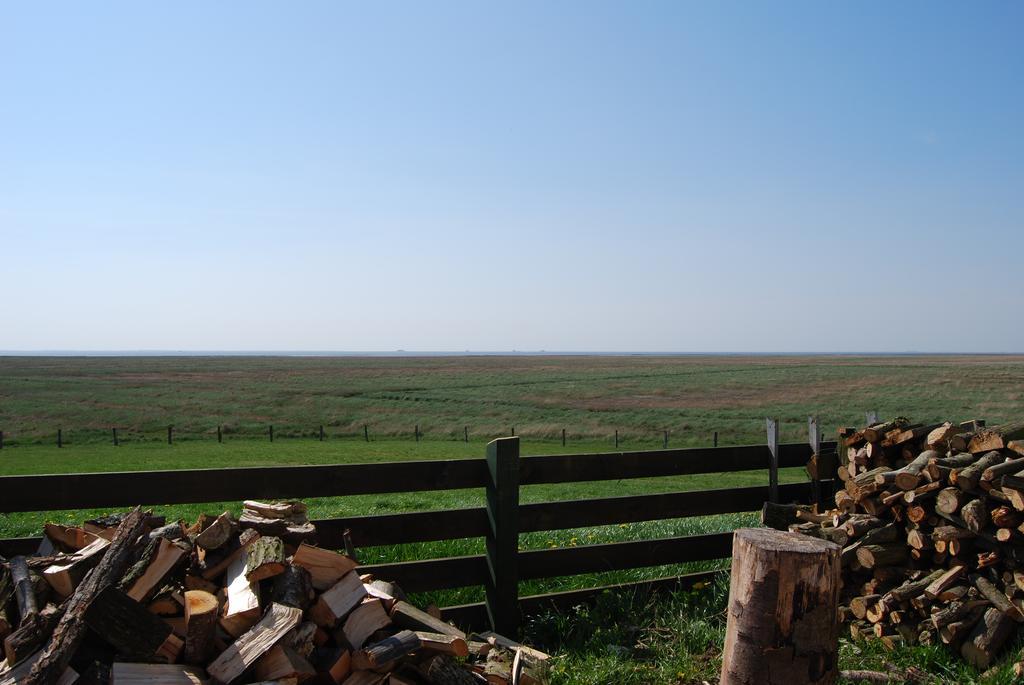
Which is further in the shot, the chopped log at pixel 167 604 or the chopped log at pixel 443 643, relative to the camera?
the chopped log at pixel 443 643

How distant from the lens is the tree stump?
2.88 meters

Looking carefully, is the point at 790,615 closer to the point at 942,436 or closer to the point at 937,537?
Answer: the point at 937,537

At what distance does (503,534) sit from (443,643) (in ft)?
4.62

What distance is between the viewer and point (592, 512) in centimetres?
571

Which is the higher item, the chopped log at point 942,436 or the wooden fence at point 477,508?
the chopped log at point 942,436

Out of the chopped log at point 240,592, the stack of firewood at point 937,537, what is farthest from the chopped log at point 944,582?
the chopped log at point 240,592

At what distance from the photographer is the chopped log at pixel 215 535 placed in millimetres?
3951

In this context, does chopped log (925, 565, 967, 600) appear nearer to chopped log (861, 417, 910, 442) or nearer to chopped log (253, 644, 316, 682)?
chopped log (861, 417, 910, 442)

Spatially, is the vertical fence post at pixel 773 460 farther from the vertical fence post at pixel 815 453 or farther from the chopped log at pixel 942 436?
the chopped log at pixel 942 436

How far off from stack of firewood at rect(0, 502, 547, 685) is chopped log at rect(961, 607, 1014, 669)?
2835 mm

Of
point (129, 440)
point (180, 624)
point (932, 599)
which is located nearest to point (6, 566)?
point (180, 624)

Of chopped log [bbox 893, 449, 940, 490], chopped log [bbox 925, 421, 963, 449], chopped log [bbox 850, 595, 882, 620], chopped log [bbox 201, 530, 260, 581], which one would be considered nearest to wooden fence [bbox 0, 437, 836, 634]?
chopped log [bbox 201, 530, 260, 581]

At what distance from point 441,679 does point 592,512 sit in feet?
7.42

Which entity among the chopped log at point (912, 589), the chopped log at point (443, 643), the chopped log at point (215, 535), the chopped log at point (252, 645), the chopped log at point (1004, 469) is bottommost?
the chopped log at point (912, 589)
